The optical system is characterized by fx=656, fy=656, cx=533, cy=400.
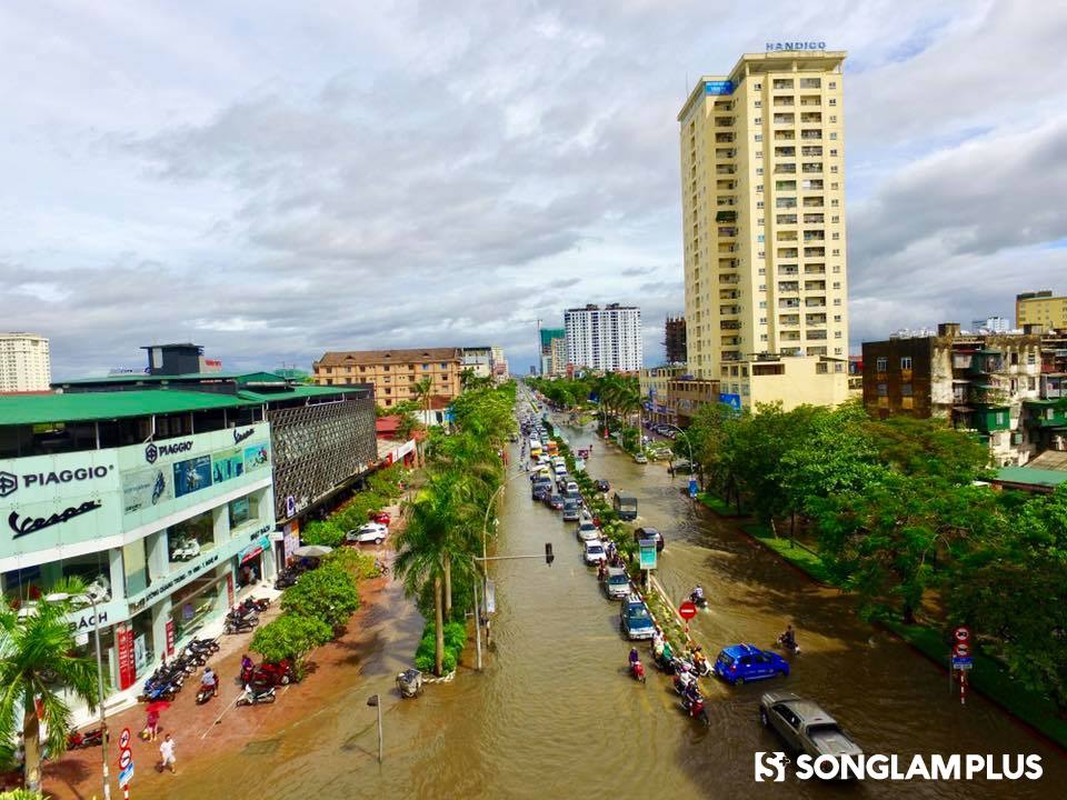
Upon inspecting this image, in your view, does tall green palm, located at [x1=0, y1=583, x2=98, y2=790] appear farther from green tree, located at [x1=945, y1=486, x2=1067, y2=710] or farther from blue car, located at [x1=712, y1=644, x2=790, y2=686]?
green tree, located at [x1=945, y1=486, x2=1067, y2=710]

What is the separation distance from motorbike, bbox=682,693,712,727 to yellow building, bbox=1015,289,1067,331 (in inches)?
7997

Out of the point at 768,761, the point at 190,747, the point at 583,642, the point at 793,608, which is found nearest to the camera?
the point at 768,761

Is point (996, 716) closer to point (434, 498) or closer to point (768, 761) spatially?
point (768, 761)

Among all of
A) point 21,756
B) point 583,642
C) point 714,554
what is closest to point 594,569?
point 714,554

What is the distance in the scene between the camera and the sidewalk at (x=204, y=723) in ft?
70.1

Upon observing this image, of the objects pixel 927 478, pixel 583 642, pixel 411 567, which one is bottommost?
pixel 583 642

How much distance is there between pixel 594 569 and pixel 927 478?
20.8m

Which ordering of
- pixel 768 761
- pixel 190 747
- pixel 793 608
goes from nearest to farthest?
pixel 768 761 < pixel 190 747 < pixel 793 608

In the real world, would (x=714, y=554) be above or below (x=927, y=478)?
below

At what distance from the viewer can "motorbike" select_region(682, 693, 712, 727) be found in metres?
24.0

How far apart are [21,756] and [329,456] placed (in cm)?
3428

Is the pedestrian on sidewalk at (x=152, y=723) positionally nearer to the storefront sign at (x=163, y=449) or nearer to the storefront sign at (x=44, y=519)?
the storefront sign at (x=44, y=519)

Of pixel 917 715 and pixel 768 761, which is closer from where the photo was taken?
pixel 768 761

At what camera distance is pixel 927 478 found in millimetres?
33594
